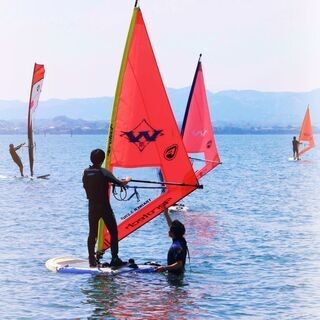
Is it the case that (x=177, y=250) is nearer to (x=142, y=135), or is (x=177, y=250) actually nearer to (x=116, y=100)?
(x=142, y=135)

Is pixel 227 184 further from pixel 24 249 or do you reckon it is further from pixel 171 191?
pixel 171 191

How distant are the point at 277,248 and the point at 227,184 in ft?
124

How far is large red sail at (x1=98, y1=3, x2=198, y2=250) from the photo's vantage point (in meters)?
18.9

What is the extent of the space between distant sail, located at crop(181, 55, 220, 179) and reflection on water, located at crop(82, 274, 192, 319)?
16293 millimetres

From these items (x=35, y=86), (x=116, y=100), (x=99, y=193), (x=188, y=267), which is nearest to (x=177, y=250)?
(x=99, y=193)

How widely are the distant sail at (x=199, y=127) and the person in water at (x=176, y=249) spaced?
16566 mm

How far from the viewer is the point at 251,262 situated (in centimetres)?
2362

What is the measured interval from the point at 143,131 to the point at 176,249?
280 cm

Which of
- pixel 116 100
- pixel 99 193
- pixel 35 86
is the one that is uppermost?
pixel 35 86

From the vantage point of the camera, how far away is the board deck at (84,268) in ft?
62.7

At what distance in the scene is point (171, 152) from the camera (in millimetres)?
19422

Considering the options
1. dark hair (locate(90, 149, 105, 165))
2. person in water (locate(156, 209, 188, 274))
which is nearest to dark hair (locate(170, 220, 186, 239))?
person in water (locate(156, 209, 188, 274))

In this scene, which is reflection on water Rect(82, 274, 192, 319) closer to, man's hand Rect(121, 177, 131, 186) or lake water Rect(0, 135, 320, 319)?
lake water Rect(0, 135, 320, 319)

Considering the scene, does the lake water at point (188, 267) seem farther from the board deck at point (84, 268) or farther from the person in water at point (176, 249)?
the person in water at point (176, 249)
